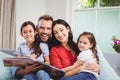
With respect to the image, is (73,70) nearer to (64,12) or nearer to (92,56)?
(92,56)

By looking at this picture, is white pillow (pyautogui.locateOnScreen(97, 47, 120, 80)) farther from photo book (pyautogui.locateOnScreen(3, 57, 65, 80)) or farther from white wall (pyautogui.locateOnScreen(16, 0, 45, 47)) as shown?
white wall (pyautogui.locateOnScreen(16, 0, 45, 47))

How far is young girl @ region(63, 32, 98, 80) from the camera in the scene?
117 cm

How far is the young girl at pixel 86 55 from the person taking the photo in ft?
3.84

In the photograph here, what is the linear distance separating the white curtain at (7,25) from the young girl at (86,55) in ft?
5.27

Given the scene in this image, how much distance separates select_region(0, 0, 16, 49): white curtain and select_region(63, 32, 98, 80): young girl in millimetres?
1606

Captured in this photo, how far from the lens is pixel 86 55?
1.20 meters

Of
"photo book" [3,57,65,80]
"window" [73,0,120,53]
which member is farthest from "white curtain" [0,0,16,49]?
"photo book" [3,57,65,80]

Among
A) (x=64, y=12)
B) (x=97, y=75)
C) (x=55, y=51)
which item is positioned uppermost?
(x=64, y=12)

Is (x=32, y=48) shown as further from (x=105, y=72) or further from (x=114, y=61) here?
(x=114, y=61)

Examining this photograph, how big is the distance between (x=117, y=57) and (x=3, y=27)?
1.55 m

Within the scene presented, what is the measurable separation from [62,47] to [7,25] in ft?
5.29

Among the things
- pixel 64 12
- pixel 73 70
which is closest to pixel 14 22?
pixel 64 12

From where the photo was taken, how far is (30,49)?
1.23 metres

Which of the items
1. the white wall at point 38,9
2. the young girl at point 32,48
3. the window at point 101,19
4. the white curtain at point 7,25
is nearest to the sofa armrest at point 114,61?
the young girl at point 32,48
